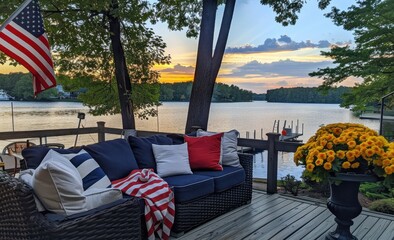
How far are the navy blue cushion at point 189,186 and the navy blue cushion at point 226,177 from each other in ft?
0.35

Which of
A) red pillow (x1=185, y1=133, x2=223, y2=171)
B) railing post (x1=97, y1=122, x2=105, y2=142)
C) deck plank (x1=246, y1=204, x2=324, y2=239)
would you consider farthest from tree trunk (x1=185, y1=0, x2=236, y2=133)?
deck plank (x1=246, y1=204, x2=324, y2=239)

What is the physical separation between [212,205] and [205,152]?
66 cm

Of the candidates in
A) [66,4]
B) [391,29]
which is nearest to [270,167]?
[66,4]

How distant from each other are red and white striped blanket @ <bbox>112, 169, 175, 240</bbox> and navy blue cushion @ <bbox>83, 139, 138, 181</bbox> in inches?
5.4

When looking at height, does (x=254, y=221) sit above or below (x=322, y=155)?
below

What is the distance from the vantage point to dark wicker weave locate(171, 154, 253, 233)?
2.84m

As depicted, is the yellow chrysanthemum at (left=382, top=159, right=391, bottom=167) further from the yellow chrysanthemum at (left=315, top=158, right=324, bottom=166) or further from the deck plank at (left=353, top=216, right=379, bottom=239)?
the deck plank at (left=353, top=216, right=379, bottom=239)

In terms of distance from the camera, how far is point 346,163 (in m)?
2.24

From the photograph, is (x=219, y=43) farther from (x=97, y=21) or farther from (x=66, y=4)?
(x=66, y=4)

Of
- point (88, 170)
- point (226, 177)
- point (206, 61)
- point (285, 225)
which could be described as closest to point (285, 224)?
point (285, 225)

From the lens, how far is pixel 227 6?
16.1 ft

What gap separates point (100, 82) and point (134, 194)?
554cm

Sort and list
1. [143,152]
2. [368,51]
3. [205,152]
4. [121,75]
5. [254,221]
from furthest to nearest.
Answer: [368,51] → [121,75] → [205,152] → [143,152] → [254,221]

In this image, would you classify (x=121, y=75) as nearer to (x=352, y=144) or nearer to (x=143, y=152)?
(x=143, y=152)
